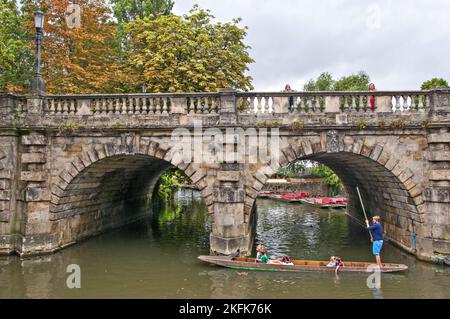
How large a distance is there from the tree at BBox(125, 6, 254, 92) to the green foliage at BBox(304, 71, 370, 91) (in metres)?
24.0

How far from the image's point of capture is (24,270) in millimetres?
12086

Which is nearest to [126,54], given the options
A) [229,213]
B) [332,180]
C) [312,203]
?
[229,213]

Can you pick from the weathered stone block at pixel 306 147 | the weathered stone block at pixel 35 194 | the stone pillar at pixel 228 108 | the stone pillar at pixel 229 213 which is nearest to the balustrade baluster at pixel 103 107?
the weathered stone block at pixel 35 194

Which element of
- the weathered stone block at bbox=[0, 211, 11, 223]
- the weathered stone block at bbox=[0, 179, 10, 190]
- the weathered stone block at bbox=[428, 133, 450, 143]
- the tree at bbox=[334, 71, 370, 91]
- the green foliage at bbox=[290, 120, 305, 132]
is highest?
the tree at bbox=[334, 71, 370, 91]

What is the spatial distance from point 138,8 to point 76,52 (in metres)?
7.67

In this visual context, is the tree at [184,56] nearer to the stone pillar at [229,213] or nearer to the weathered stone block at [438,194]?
the stone pillar at [229,213]

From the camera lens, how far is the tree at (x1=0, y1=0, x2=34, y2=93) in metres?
19.0

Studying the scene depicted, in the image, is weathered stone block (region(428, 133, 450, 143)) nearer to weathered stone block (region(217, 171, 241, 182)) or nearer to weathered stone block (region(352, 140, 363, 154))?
weathered stone block (region(352, 140, 363, 154))

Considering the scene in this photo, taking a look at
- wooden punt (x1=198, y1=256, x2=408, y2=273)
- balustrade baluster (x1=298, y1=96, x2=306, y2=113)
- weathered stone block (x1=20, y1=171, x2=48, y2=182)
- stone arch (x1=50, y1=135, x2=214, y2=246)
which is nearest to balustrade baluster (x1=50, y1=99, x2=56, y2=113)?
stone arch (x1=50, y1=135, x2=214, y2=246)

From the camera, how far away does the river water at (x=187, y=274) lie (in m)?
10.2

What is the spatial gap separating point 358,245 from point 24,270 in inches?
528

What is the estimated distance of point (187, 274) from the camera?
12.0 metres

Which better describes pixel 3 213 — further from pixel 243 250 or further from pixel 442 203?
pixel 442 203
